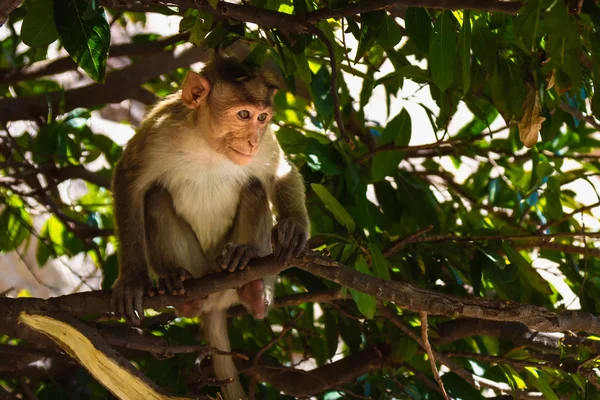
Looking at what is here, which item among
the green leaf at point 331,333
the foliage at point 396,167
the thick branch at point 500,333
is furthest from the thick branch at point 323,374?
the thick branch at point 500,333

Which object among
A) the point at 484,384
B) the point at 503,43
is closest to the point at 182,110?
the point at 503,43

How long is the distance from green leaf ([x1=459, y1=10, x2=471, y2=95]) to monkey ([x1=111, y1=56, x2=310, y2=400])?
3.89 ft

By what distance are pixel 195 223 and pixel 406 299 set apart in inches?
69.3

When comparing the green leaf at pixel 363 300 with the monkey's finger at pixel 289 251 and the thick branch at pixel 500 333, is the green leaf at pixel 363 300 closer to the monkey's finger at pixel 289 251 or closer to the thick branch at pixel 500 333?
the monkey's finger at pixel 289 251

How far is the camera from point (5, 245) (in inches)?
192

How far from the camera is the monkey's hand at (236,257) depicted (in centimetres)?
376

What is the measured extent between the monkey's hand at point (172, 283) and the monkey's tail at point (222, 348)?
1.44ft

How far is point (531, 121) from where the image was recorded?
128 inches

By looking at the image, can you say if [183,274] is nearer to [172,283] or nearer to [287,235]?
[172,283]

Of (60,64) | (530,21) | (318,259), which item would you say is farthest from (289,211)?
(530,21)

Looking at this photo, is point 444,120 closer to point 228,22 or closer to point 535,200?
point 535,200

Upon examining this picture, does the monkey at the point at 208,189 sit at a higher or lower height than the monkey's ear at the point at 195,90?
lower

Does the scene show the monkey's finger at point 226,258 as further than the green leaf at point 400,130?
No

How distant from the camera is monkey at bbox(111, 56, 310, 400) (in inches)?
167
